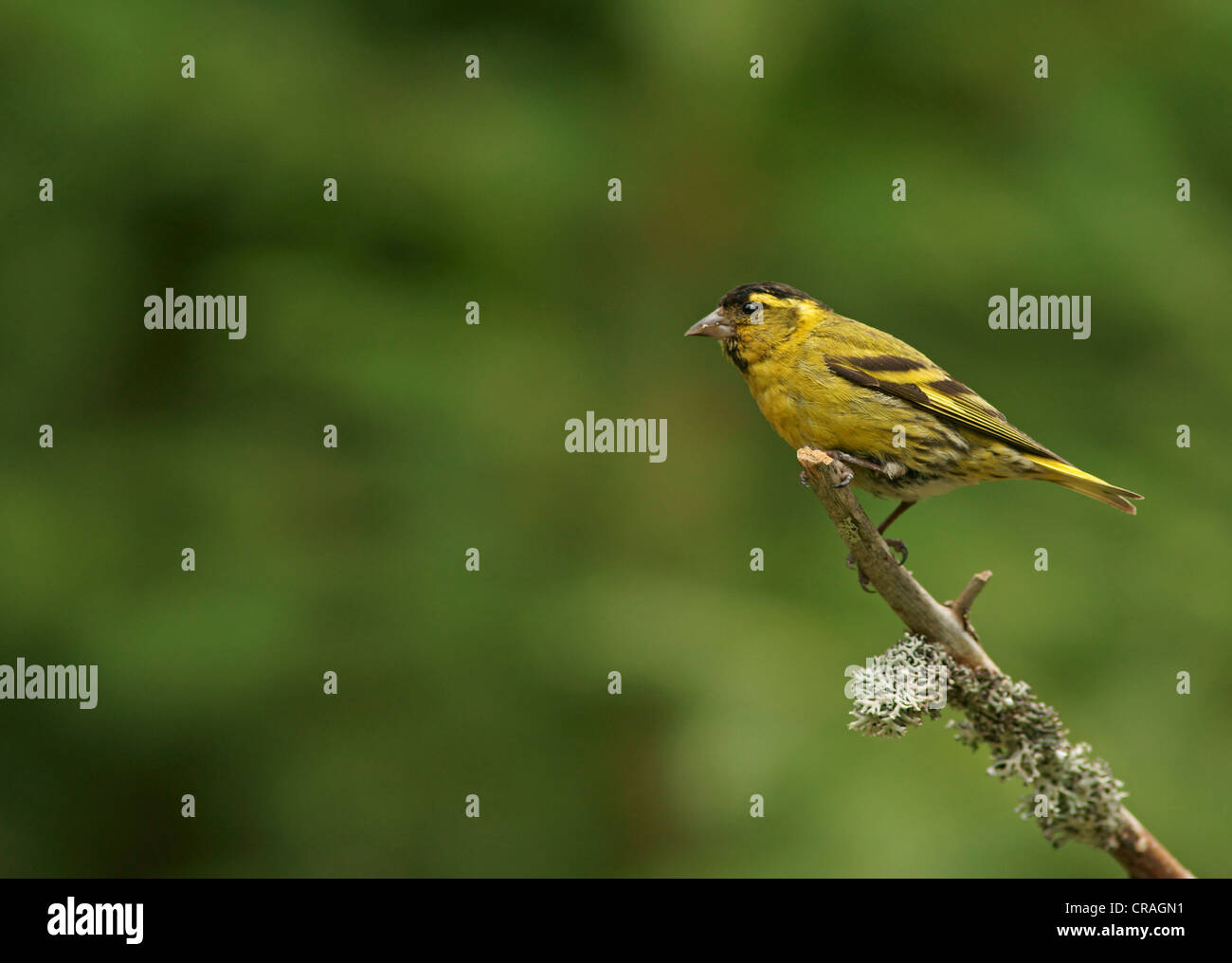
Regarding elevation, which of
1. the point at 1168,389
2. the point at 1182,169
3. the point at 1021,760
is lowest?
the point at 1021,760

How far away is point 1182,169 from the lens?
8656 millimetres

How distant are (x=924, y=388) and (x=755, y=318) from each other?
719mm

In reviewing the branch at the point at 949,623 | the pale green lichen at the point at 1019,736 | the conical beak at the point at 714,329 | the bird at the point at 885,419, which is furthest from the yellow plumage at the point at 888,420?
the pale green lichen at the point at 1019,736

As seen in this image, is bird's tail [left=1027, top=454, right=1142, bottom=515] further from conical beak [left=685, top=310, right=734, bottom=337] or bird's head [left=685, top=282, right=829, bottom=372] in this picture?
conical beak [left=685, top=310, right=734, bottom=337]

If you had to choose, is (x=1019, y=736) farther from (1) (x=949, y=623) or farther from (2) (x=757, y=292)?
(2) (x=757, y=292)

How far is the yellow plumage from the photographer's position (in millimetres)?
4809

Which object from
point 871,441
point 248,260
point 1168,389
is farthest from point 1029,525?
point 248,260

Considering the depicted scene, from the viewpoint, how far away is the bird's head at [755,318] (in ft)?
16.9

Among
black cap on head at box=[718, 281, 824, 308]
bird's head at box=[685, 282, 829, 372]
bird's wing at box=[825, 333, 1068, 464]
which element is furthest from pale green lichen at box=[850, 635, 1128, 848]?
black cap on head at box=[718, 281, 824, 308]

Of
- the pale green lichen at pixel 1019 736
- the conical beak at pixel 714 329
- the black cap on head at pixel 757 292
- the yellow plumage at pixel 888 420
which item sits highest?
the black cap on head at pixel 757 292

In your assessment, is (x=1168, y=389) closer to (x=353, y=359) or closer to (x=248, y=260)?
(x=353, y=359)

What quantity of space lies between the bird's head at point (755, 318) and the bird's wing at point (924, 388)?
24cm

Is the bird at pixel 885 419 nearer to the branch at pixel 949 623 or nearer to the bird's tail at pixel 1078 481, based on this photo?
the bird's tail at pixel 1078 481

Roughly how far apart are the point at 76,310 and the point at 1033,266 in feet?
20.1
